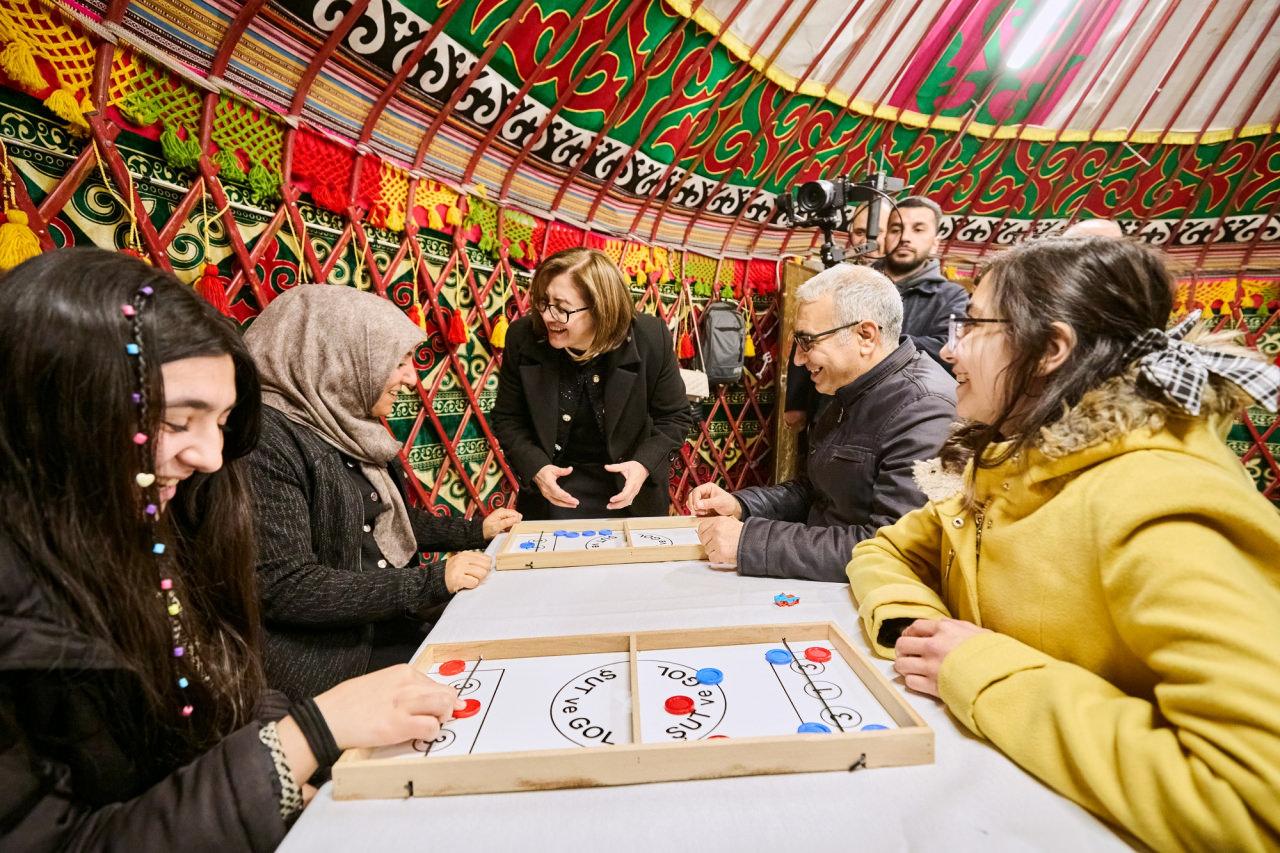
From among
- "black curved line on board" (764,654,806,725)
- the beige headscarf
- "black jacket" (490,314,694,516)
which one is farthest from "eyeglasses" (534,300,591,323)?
"black curved line on board" (764,654,806,725)

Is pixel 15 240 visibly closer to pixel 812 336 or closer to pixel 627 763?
pixel 627 763

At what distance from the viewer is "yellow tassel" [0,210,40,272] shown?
3.77ft

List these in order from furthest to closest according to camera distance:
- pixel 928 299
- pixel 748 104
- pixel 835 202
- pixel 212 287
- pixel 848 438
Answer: pixel 748 104, pixel 835 202, pixel 928 299, pixel 212 287, pixel 848 438

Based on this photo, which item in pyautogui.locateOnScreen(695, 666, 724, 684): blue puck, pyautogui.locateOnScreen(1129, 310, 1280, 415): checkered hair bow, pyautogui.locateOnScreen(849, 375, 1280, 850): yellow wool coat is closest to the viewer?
pyautogui.locateOnScreen(849, 375, 1280, 850): yellow wool coat

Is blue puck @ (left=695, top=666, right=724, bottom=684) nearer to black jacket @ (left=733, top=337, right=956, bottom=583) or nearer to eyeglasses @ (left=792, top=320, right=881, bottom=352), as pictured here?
black jacket @ (left=733, top=337, right=956, bottom=583)

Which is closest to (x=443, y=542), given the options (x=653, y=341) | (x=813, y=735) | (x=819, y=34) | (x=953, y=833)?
(x=653, y=341)

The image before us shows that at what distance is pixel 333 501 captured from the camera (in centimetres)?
116

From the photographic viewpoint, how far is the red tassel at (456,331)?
232 centimetres

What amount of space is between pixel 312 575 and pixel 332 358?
0.44 metres

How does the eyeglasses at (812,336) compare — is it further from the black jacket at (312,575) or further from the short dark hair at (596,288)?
the black jacket at (312,575)

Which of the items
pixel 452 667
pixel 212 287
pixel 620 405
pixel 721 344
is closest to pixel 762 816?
pixel 452 667

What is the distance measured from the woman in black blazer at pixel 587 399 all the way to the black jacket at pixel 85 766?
3.83 ft

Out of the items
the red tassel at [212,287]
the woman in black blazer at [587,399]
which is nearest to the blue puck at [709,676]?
the woman in black blazer at [587,399]

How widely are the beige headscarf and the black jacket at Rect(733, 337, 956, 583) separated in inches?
32.9
